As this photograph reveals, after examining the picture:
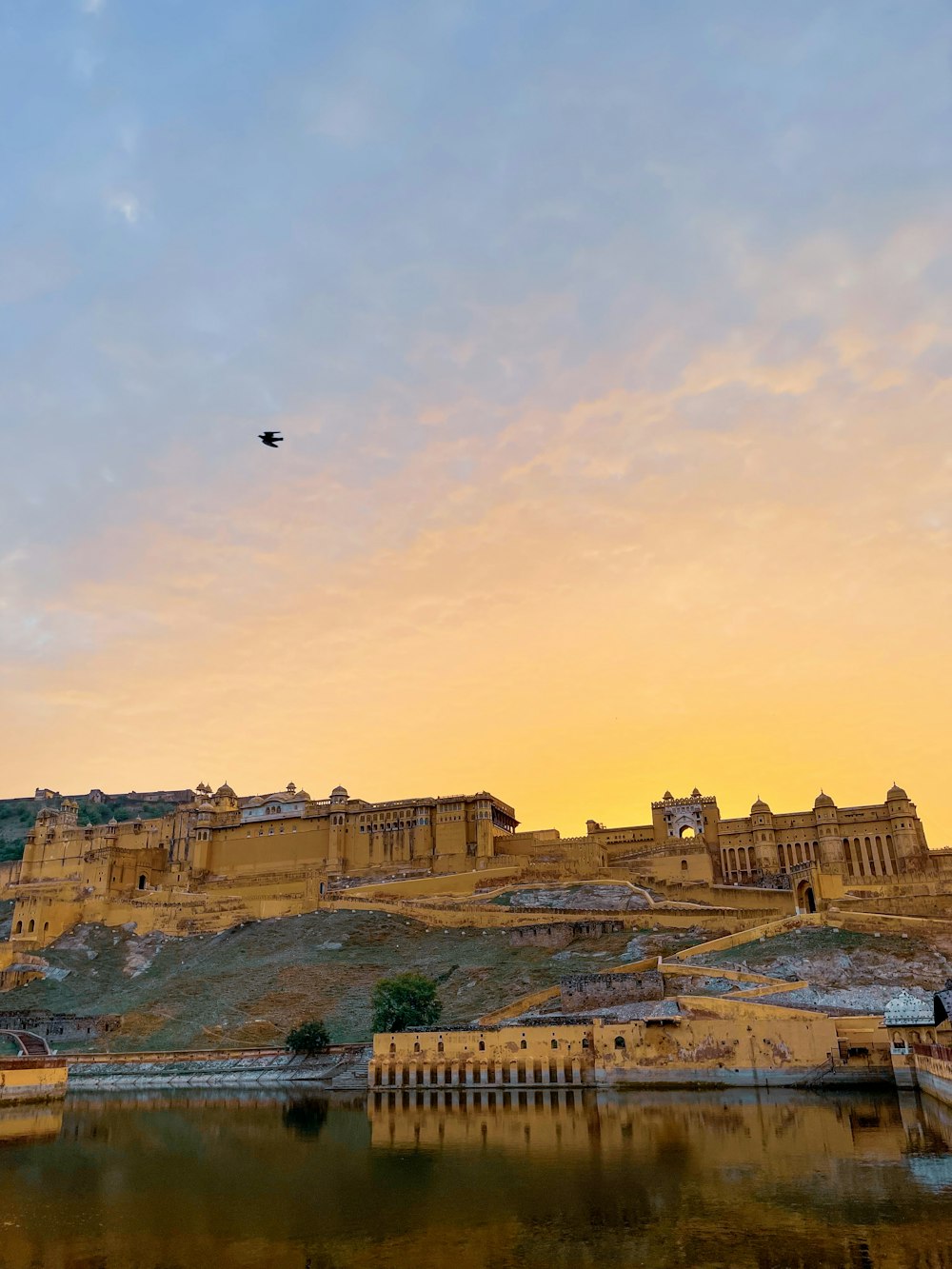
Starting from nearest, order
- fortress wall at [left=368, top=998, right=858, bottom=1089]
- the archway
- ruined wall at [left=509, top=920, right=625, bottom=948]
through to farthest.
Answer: fortress wall at [left=368, top=998, right=858, bottom=1089]
ruined wall at [left=509, top=920, right=625, bottom=948]
the archway

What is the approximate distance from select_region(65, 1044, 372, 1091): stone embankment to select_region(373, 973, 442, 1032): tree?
6.82 ft

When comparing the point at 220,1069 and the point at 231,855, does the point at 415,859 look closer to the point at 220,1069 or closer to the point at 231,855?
the point at 231,855

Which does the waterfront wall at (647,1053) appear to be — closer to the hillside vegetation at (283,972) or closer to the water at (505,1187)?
the water at (505,1187)

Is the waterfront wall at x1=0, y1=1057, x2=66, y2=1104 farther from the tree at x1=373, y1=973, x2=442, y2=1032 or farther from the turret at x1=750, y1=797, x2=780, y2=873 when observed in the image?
the turret at x1=750, y1=797, x2=780, y2=873

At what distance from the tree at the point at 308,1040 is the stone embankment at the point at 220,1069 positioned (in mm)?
346

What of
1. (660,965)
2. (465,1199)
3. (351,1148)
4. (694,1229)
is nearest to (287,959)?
(660,965)

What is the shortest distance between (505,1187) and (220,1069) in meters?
31.2

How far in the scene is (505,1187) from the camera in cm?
2272

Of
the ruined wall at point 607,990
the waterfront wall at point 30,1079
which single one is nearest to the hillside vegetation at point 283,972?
the ruined wall at point 607,990

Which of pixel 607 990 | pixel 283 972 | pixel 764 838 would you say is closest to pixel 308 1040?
pixel 283 972

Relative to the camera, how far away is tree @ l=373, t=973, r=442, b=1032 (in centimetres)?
4694

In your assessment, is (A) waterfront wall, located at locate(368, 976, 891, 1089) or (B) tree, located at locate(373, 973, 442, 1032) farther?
(B) tree, located at locate(373, 973, 442, 1032)

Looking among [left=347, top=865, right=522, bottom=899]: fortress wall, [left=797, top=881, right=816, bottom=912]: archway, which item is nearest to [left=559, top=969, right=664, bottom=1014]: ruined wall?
[left=797, top=881, right=816, bottom=912]: archway

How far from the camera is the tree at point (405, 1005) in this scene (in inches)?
1848
